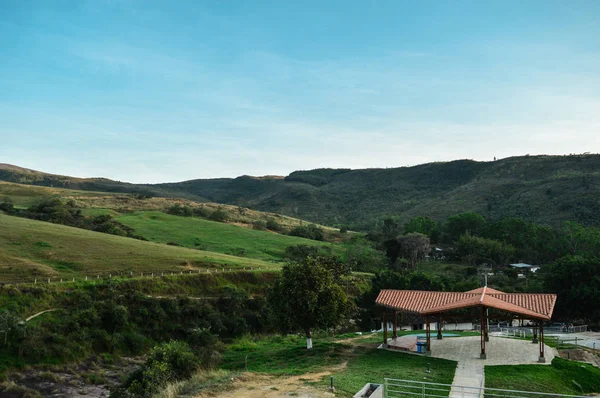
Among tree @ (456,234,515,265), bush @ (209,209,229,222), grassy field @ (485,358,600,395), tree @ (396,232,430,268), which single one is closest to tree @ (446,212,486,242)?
tree @ (456,234,515,265)

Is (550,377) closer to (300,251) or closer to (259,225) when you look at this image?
(300,251)

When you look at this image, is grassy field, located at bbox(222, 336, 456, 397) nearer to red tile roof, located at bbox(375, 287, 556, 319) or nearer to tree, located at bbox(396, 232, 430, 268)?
red tile roof, located at bbox(375, 287, 556, 319)

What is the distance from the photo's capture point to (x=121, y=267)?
50.1m

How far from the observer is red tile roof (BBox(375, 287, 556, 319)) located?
27.0 meters

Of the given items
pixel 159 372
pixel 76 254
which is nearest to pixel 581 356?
pixel 159 372

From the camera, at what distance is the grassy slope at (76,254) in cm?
4650

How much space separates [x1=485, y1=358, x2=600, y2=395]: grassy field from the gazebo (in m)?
1.66

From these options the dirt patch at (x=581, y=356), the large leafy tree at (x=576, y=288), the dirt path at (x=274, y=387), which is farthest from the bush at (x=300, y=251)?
the dirt path at (x=274, y=387)

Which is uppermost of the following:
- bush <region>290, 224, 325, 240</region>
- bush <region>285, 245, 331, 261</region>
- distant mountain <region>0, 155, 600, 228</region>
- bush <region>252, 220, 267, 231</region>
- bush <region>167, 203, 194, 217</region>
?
distant mountain <region>0, 155, 600, 228</region>

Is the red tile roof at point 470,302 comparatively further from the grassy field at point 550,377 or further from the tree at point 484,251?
the tree at point 484,251

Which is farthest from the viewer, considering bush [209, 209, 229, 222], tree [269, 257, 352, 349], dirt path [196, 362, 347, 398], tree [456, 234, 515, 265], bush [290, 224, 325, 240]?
bush [209, 209, 229, 222]

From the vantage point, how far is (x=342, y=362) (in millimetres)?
26078

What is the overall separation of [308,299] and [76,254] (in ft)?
101

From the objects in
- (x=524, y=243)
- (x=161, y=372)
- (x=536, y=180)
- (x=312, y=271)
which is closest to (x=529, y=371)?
(x=312, y=271)
